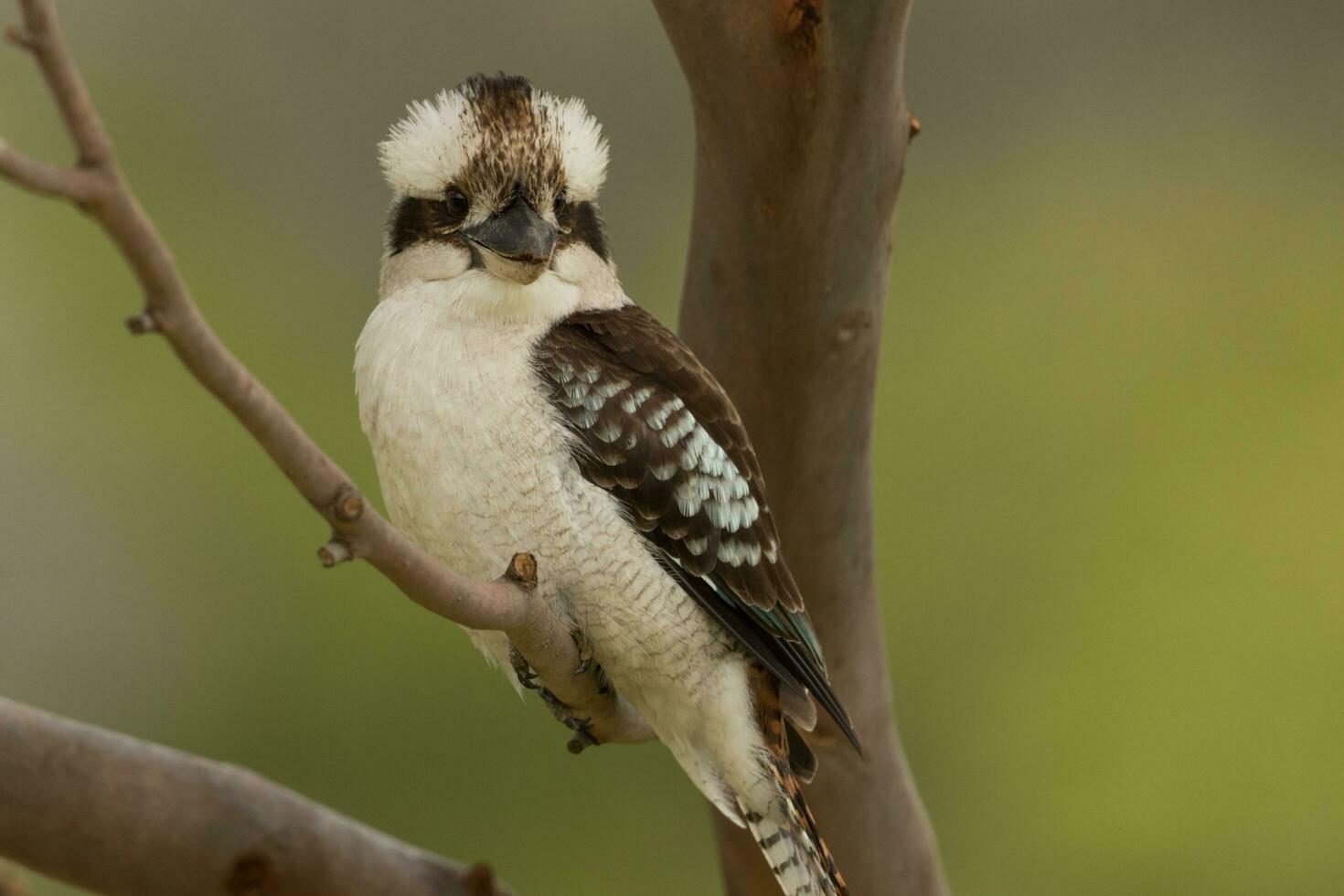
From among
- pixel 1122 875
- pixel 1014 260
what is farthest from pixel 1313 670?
pixel 1014 260

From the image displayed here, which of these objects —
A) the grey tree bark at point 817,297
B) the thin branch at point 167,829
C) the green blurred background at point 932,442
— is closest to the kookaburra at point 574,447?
the grey tree bark at point 817,297

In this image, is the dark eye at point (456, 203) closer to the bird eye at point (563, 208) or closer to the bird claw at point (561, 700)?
the bird eye at point (563, 208)

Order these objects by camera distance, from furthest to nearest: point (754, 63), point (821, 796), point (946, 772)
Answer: point (946, 772) < point (821, 796) < point (754, 63)

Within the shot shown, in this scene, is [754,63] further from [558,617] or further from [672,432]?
[558,617]

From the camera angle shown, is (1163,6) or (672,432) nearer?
(672,432)

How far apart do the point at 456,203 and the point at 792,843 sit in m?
0.80

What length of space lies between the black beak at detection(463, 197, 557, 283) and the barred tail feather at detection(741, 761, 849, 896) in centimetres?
61

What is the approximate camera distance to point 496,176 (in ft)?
5.00

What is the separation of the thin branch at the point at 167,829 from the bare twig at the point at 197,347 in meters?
0.68

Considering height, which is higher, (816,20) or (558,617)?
(816,20)

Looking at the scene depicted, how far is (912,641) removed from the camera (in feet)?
12.5

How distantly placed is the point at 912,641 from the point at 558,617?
2.43m

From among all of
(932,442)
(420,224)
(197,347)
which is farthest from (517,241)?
(932,442)

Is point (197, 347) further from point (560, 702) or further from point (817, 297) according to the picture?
point (817, 297)
